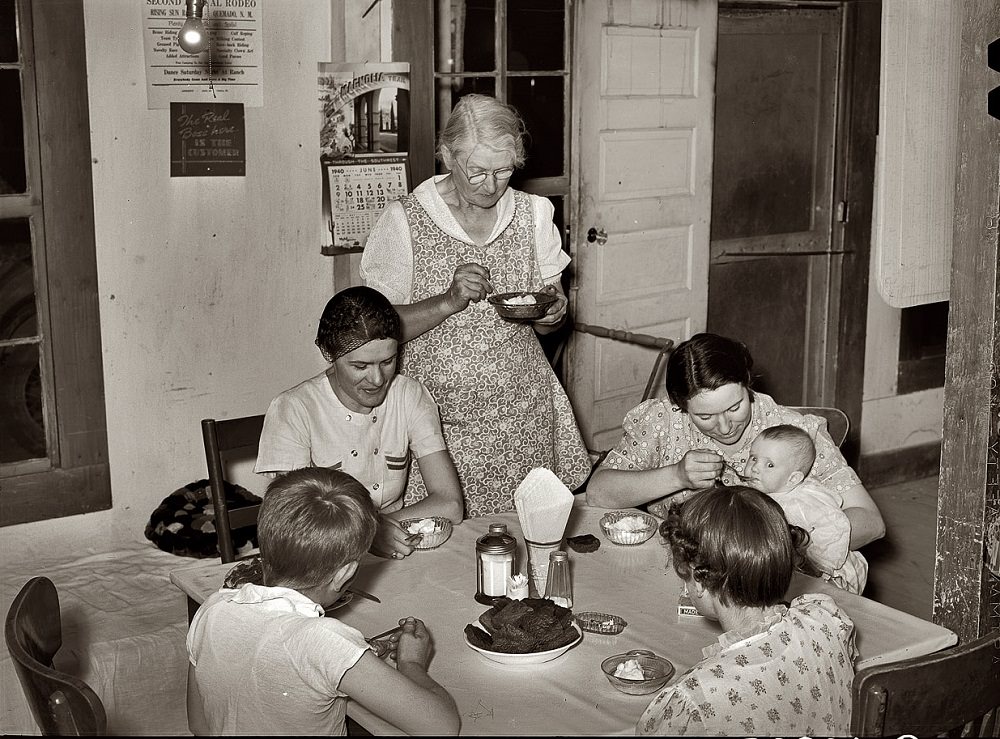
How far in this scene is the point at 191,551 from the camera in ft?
13.2

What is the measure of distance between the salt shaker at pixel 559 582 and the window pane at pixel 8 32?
2476 millimetres

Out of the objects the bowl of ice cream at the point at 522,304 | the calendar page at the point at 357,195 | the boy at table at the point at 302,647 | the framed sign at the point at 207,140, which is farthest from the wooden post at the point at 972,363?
the framed sign at the point at 207,140

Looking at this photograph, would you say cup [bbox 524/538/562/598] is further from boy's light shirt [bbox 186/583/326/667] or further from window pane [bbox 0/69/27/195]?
window pane [bbox 0/69/27/195]

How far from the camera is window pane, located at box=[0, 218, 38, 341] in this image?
3.87 m

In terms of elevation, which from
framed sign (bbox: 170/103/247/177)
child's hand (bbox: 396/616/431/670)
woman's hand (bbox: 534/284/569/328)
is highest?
framed sign (bbox: 170/103/247/177)

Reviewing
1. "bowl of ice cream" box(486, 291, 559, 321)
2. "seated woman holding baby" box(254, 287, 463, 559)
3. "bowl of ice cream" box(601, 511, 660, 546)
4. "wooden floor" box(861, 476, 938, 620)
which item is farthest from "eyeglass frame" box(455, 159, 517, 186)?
"wooden floor" box(861, 476, 938, 620)

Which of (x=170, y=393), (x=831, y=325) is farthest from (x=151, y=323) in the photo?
(x=831, y=325)

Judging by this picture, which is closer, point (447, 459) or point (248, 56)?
point (447, 459)

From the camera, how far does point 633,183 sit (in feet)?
17.0

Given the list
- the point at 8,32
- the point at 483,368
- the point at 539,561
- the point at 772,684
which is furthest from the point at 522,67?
the point at 772,684

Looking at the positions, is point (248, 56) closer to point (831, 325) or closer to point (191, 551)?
point (191, 551)

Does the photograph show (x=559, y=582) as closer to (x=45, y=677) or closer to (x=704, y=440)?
(x=704, y=440)

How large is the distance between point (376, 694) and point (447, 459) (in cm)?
129

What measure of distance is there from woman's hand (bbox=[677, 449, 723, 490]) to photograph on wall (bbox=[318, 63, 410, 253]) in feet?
6.22
